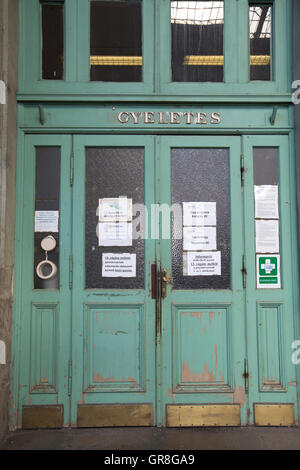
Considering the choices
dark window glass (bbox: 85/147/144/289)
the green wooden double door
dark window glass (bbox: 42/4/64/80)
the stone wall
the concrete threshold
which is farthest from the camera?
dark window glass (bbox: 42/4/64/80)

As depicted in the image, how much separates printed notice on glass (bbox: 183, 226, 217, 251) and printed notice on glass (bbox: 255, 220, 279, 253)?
43 cm

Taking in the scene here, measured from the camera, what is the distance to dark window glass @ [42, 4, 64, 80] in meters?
3.96

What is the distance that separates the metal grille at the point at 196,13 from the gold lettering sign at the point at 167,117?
0.98 m

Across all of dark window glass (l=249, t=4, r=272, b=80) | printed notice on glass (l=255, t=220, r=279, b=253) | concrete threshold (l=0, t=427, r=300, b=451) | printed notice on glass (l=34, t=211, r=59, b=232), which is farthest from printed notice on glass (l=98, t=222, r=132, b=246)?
dark window glass (l=249, t=4, r=272, b=80)

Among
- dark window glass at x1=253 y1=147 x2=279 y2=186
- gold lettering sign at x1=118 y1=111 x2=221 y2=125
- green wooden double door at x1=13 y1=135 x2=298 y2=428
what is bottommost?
green wooden double door at x1=13 y1=135 x2=298 y2=428

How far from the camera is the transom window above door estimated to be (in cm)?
392

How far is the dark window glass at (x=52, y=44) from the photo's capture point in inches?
156

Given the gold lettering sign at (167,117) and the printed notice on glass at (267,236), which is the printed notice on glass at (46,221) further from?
the printed notice on glass at (267,236)

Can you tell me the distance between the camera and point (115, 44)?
156 inches

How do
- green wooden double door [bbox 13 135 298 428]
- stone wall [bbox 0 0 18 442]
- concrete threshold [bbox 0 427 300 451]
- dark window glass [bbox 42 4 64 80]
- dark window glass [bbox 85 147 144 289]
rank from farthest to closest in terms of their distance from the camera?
dark window glass [bbox 42 4 64 80] → dark window glass [bbox 85 147 144 289] → green wooden double door [bbox 13 135 298 428] → stone wall [bbox 0 0 18 442] → concrete threshold [bbox 0 427 300 451]

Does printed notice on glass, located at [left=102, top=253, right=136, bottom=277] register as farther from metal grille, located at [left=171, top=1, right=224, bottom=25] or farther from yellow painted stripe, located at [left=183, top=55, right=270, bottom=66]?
metal grille, located at [left=171, top=1, right=224, bottom=25]

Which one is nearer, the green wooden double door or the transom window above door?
the green wooden double door

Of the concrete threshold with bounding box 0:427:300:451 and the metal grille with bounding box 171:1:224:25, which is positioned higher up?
the metal grille with bounding box 171:1:224:25
